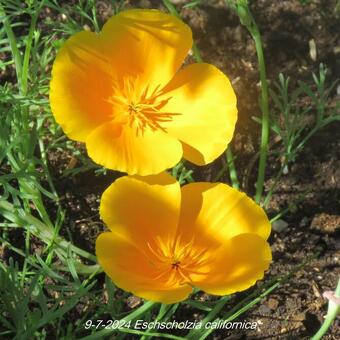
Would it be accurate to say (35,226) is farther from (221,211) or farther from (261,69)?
(261,69)

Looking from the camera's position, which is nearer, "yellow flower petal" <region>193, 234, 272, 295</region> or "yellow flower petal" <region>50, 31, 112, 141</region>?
"yellow flower petal" <region>193, 234, 272, 295</region>

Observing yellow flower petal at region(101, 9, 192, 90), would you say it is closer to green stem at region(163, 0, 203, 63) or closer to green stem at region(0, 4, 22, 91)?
green stem at region(163, 0, 203, 63)

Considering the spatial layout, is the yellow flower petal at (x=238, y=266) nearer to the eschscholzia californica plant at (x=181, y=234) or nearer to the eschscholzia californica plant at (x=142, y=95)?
the eschscholzia californica plant at (x=181, y=234)

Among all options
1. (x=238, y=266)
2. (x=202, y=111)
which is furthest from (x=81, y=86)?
(x=238, y=266)

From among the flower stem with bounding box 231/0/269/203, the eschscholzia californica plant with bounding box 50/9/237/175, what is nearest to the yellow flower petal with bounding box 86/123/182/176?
the eschscholzia californica plant with bounding box 50/9/237/175

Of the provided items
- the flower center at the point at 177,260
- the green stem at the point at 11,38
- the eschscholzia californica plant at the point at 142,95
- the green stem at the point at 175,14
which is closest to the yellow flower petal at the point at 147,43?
the eschscholzia californica plant at the point at 142,95

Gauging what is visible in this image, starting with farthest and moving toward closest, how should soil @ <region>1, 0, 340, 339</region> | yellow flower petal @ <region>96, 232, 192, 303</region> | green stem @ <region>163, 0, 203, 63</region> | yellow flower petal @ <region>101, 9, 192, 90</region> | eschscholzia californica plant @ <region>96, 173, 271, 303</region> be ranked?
soil @ <region>1, 0, 340, 339</region>, green stem @ <region>163, 0, 203, 63</region>, yellow flower petal @ <region>101, 9, 192, 90</region>, eschscholzia californica plant @ <region>96, 173, 271, 303</region>, yellow flower petal @ <region>96, 232, 192, 303</region>
